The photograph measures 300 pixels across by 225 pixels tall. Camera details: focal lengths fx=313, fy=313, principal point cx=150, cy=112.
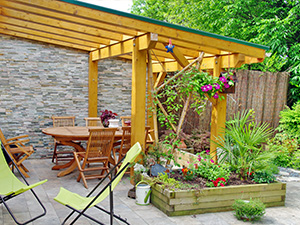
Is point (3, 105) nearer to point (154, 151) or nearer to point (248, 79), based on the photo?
point (154, 151)

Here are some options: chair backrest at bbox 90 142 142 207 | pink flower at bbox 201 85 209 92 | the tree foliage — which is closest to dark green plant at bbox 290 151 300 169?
the tree foliage

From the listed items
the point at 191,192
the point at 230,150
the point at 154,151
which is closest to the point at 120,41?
the point at 154,151

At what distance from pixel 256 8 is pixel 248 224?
9196mm

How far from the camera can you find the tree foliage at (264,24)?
927 cm

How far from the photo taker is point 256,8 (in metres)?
11.1

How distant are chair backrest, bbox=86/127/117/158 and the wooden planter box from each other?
1.32 meters

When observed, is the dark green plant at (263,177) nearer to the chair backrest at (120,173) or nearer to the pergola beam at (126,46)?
the chair backrest at (120,173)

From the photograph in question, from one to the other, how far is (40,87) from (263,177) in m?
5.23

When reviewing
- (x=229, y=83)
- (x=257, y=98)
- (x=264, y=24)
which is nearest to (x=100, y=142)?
(x=229, y=83)

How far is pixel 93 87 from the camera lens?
7777 mm

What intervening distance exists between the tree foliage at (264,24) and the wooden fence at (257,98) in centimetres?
49

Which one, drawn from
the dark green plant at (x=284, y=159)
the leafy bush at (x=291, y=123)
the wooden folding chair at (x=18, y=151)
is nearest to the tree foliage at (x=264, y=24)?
A: the leafy bush at (x=291, y=123)

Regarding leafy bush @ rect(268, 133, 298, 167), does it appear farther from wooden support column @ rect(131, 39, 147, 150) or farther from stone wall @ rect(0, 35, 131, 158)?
stone wall @ rect(0, 35, 131, 158)

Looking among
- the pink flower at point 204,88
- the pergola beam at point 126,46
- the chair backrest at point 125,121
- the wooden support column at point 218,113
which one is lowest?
the chair backrest at point 125,121
